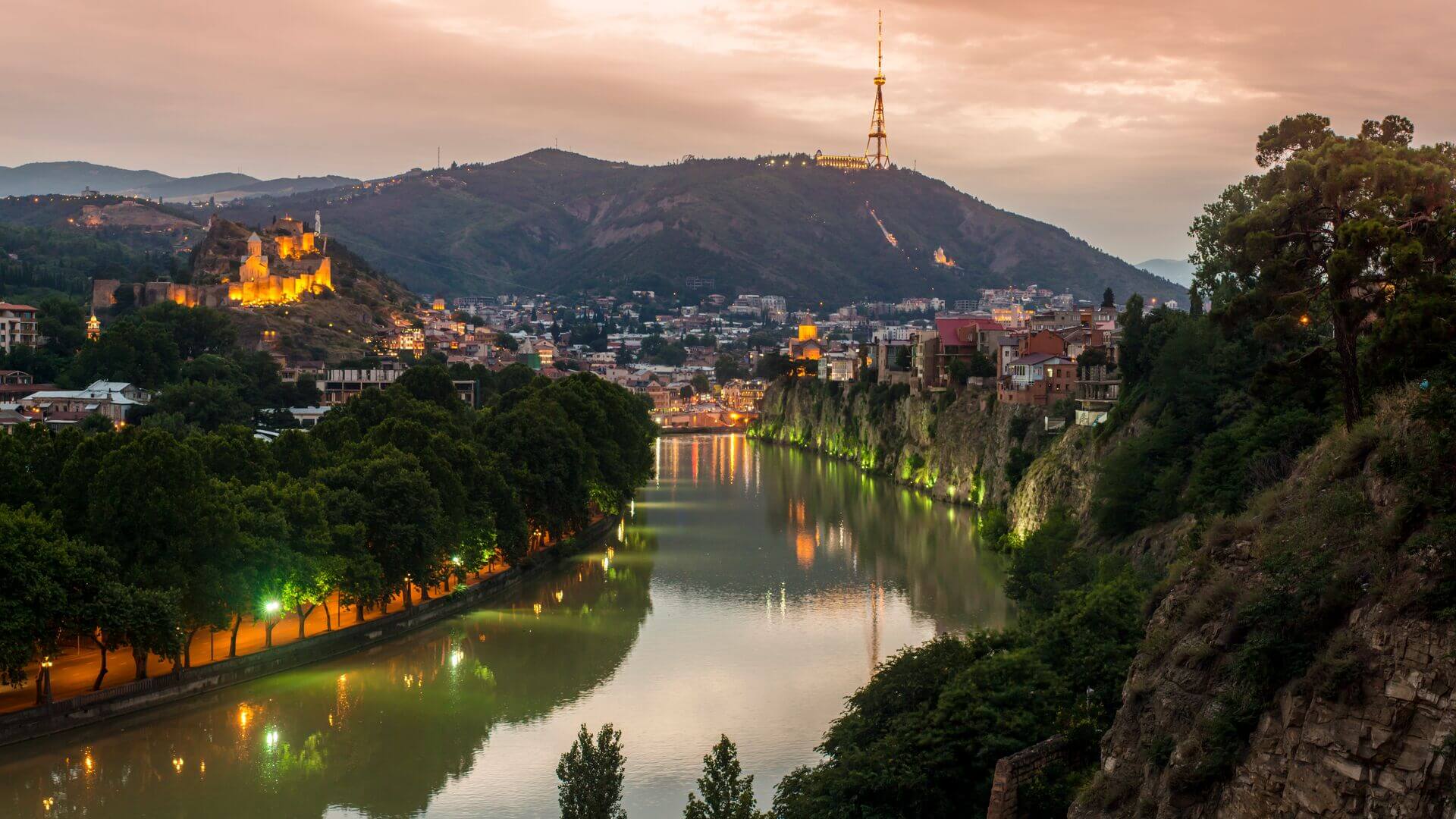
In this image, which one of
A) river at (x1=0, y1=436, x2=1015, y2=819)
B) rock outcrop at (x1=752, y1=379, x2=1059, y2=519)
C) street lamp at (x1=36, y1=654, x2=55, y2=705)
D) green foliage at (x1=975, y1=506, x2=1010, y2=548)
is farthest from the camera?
rock outcrop at (x1=752, y1=379, x2=1059, y2=519)

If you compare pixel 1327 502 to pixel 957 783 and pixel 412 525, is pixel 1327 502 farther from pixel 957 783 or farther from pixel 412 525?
pixel 412 525

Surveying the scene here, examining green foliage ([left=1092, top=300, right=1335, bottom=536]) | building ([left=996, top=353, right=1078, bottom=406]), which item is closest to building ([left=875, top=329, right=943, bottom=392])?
building ([left=996, top=353, right=1078, bottom=406])

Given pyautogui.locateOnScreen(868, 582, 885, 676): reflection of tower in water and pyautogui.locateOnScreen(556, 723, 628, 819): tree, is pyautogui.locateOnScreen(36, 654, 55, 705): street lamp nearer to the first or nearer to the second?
pyautogui.locateOnScreen(556, 723, 628, 819): tree

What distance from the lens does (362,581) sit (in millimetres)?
19375

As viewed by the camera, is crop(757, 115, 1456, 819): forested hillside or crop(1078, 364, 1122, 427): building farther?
crop(1078, 364, 1122, 427): building

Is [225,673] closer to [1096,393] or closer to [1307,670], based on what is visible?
[1307,670]

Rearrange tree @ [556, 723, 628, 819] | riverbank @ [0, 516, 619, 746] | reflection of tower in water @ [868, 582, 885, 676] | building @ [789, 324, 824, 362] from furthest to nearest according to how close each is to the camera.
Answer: building @ [789, 324, 824, 362] → reflection of tower in water @ [868, 582, 885, 676] → riverbank @ [0, 516, 619, 746] → tree @ [556, 723, 628, 819]

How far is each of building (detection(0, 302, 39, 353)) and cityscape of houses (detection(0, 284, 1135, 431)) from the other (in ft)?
0.28

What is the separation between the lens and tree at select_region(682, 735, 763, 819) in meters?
10.5

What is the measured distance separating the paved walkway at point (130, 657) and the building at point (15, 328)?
129ft

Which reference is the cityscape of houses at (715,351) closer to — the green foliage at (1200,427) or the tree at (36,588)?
the green foliage at (1200,427)

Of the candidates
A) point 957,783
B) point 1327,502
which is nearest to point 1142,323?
point 957,783

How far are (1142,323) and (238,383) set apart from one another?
3254 cm

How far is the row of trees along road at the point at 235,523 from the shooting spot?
15344mm
